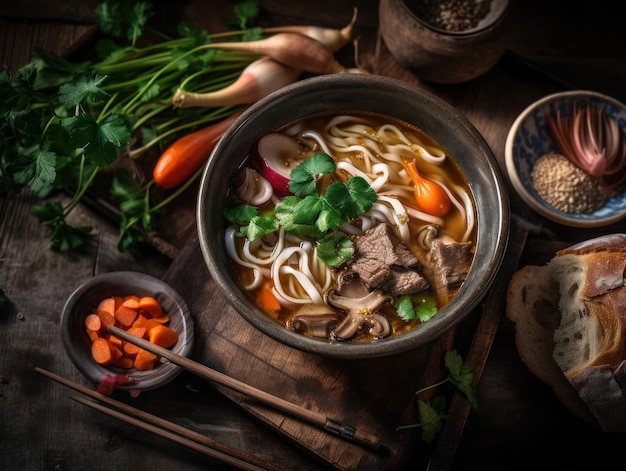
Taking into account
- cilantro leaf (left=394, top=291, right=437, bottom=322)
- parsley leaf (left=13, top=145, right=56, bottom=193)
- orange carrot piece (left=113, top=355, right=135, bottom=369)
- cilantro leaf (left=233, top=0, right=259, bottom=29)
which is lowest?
orange carrot piece (left=113, top=355, right=135, bottom=369)

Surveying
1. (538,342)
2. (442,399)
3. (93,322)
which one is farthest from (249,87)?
(538,342)

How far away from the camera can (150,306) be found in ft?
12.1

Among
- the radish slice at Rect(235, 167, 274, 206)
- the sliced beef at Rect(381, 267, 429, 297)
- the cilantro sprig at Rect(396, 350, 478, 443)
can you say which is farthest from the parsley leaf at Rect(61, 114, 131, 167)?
the cilantro sprig at Rect(396, 350, 478, 443)

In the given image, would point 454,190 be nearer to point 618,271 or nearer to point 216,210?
point 618,271

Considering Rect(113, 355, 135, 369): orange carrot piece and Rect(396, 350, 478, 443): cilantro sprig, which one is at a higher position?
Rect(396, 350, 478, 443): cilantro sprig

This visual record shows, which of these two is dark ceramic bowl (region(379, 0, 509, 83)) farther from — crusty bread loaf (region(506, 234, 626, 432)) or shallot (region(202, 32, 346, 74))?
crusty bread loaf (region(506, 234, 626, 432))

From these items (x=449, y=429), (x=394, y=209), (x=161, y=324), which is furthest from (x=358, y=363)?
(x=161, y=324)

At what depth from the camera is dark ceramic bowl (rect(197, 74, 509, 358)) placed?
9.88ft

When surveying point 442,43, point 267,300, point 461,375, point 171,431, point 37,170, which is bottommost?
point 171,431

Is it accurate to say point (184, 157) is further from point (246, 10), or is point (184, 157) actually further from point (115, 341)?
point (115, 341)

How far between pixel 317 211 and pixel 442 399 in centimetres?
127

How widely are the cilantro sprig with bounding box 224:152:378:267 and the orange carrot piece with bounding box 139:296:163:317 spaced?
0.68m

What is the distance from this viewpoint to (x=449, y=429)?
3.58 metres

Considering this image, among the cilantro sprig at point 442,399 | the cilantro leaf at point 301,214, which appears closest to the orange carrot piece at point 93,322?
the cilantro leaf at point 301,214
